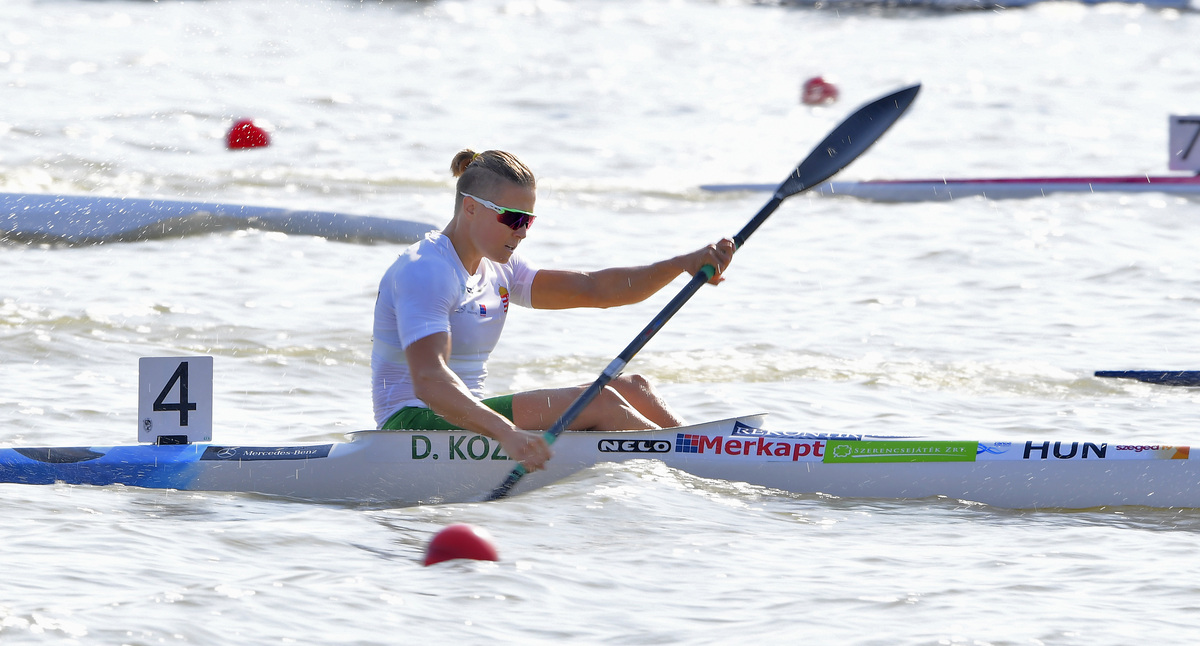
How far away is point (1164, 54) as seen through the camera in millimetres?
22891

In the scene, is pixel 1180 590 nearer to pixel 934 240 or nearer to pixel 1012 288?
pixel 1012 288

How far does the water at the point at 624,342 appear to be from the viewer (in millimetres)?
3057

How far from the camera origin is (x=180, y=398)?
4.06m

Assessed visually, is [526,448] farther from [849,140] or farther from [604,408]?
[849,140]

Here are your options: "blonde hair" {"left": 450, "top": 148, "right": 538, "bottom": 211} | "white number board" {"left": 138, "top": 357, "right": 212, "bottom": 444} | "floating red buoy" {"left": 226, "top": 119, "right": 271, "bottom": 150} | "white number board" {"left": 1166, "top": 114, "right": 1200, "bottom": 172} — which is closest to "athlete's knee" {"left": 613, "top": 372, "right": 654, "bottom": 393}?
"blonde hair" {"left": 450, "top": 148, "right": 538, "bottom": 211}

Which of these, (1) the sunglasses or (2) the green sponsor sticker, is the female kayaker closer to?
(1) the sunglasses

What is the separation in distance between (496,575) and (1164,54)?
2241cm

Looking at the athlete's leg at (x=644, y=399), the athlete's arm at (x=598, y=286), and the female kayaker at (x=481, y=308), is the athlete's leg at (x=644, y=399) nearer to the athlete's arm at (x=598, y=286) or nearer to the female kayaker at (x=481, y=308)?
the female kayaker at (x=481, y=308)

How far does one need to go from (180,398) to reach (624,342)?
9.93 ft

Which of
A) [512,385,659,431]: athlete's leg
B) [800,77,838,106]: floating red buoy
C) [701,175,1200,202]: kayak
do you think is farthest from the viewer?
[800,77,838,106]: floating red buoy

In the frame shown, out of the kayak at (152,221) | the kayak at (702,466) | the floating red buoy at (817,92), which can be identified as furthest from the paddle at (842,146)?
the floating red buoy at (817,92)

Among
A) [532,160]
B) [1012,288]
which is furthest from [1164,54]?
[1012,288]

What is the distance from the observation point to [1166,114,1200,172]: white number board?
10.7 metres

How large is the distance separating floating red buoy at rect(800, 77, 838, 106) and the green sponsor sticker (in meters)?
14.1
